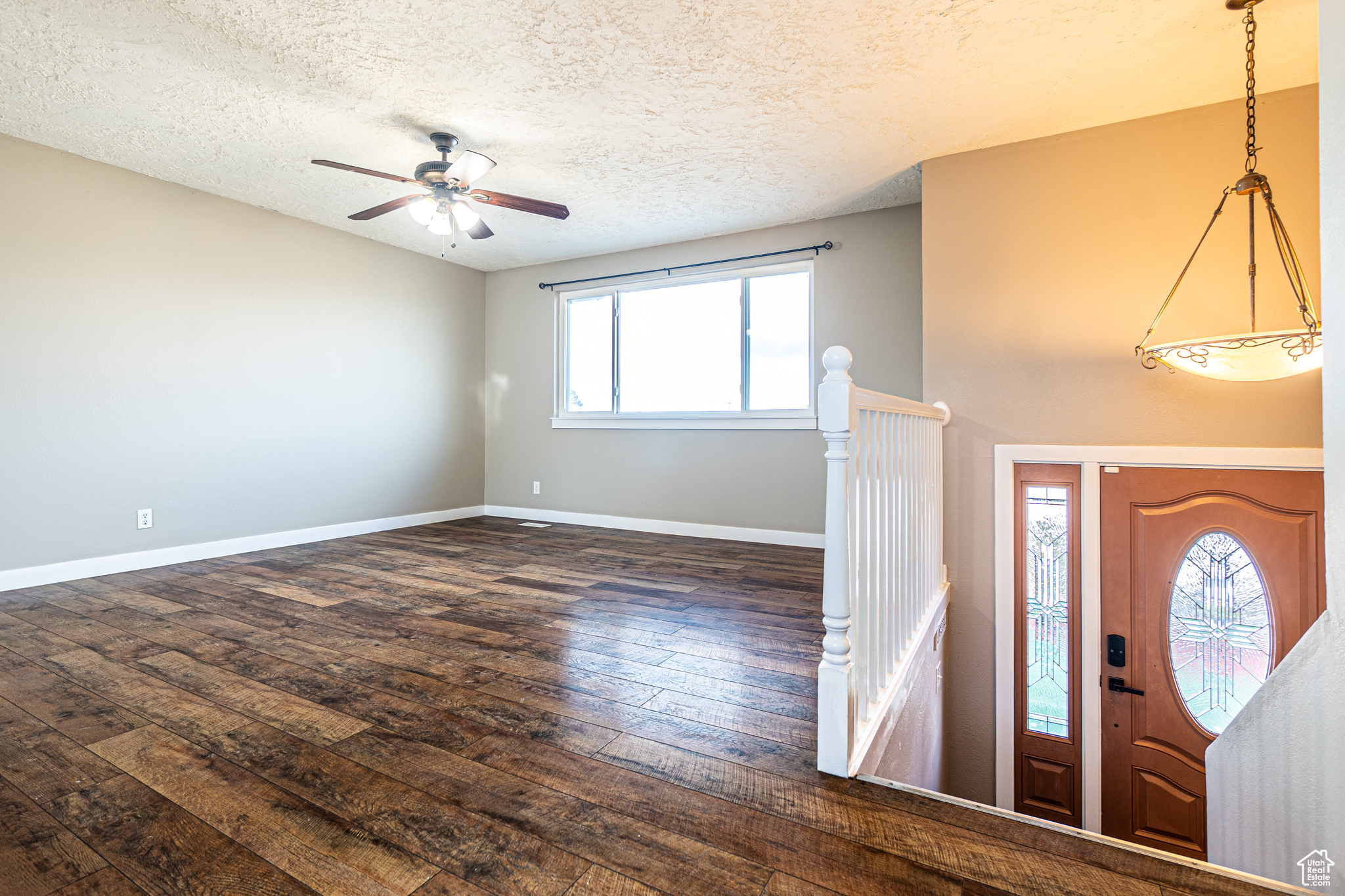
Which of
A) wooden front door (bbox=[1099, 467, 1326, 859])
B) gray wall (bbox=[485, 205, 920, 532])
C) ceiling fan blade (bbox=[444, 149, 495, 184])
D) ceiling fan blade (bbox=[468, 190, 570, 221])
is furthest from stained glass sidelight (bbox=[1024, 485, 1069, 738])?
ceiling fan blade (bbox=[444, 149, 495, 184])

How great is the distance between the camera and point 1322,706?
1062mm

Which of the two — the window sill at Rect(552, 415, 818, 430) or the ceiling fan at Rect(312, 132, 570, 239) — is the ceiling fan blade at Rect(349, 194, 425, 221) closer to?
the ceiling fan at Rect(312, 132, 570, 239)

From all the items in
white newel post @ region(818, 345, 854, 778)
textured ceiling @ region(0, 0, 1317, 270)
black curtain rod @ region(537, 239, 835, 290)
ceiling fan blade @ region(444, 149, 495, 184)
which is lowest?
white newel post @ region(818, 345, 854, 778)

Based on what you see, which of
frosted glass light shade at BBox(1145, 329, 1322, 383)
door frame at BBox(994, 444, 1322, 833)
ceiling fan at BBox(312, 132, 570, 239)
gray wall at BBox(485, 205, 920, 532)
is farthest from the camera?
gray wall at BBox(485, 205, 920, 532)

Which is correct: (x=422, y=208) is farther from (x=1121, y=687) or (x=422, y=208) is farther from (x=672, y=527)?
(x=1121, y=687)

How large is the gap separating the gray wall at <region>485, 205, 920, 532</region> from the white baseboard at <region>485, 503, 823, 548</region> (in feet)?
0.15

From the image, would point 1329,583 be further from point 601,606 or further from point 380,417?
point 380,417

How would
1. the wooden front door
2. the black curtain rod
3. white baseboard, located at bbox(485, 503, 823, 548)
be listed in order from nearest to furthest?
the wooden front door
the black curtain rod
white baseboard, located at bbox(485, 503, 823, 548)

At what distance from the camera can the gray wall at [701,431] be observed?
409 centimetres

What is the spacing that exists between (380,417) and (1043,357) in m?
4.66

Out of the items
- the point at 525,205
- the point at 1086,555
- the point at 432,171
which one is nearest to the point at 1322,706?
the point at 1086,555

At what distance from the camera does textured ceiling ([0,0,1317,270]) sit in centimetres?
219

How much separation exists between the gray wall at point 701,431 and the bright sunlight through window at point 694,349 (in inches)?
6.6

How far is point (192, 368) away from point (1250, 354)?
208 inches
